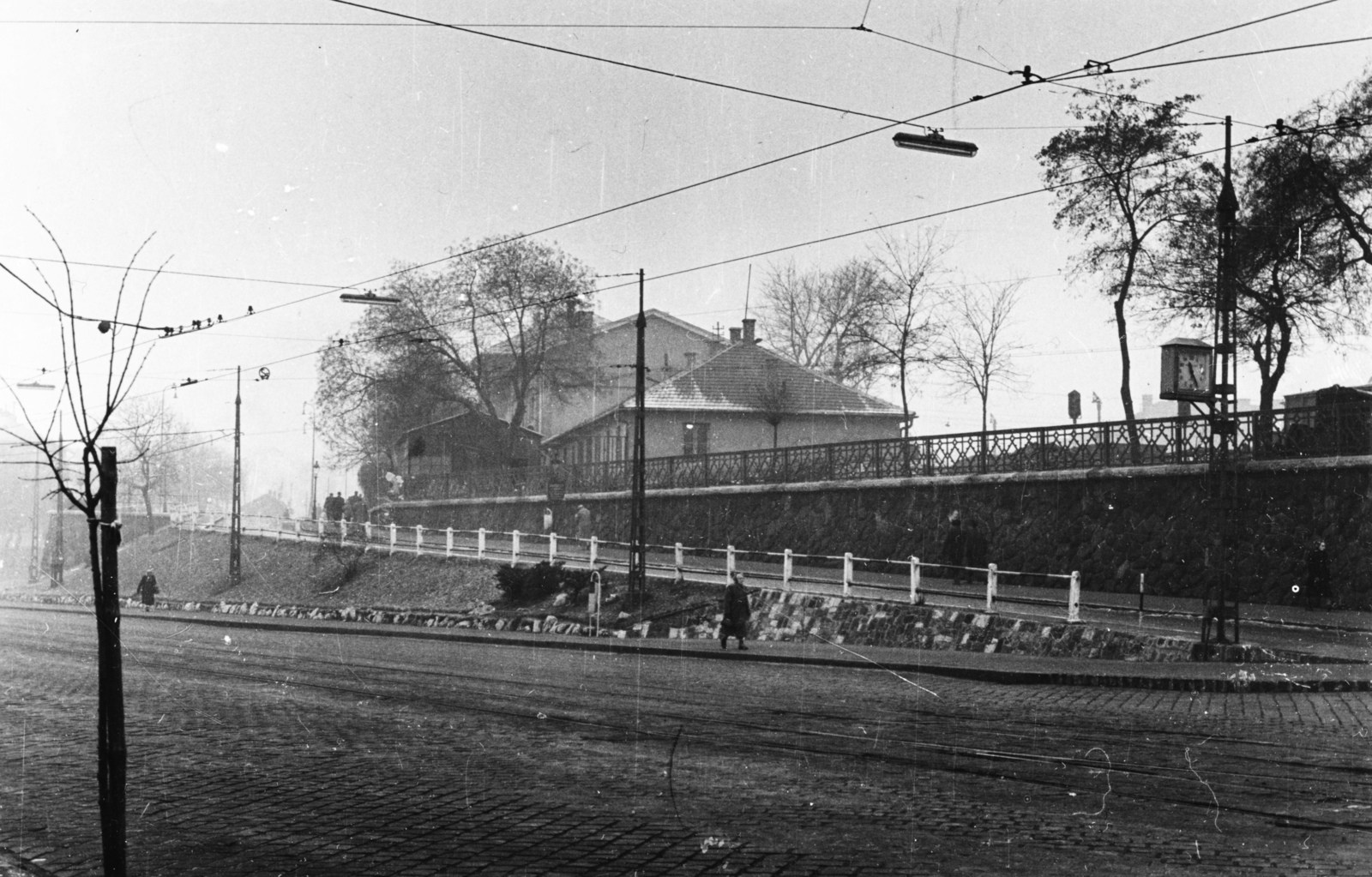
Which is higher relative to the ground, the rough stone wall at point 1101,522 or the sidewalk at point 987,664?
the rough stone wall at point 1101,522

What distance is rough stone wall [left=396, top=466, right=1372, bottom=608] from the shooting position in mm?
24781

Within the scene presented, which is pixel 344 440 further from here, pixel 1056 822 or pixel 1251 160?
pixel 1056 822

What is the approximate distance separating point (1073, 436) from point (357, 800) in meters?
24.6

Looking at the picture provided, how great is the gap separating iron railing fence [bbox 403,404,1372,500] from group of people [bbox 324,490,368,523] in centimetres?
1156

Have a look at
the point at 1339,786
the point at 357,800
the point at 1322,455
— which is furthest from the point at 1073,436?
the point at 357,800

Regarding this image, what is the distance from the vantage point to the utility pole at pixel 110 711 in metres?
5.41

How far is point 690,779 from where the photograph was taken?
8.79 metres

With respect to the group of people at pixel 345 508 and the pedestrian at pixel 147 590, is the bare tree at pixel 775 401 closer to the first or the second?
the group of people at pixel 345 508

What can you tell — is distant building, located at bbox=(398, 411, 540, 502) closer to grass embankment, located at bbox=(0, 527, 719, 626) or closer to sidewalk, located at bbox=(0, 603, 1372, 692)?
grass embankment, located at bbox=(0, 527, 719, 626)

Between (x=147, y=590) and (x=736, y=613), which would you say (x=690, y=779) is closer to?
(x=736, y=613)

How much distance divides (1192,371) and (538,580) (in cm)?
1820

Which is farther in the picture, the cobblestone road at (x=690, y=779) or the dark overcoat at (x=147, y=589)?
the dark overcoat at (x=147, y=589)

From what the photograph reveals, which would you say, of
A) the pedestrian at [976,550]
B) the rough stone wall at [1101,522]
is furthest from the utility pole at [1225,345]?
the pedestrian at [976,550]

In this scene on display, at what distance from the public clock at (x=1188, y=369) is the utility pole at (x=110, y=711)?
59.8 ft
